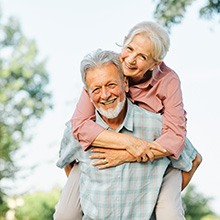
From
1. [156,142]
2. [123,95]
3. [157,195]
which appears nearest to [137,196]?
[157,195]

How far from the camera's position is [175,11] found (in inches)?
251

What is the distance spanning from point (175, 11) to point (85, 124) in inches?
144

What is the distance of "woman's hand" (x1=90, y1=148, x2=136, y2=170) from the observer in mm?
2955

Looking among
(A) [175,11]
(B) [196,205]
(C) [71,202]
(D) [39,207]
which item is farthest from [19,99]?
(C) [71,202]

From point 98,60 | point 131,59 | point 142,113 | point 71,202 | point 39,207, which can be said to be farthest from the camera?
point 39,207

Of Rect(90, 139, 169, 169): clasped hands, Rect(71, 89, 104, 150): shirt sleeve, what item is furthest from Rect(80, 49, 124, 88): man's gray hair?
Rect(90, 139, 169, 169): clasped hands

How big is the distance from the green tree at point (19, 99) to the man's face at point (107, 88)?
14.6 meters

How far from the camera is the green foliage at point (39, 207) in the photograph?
1481 centimetres

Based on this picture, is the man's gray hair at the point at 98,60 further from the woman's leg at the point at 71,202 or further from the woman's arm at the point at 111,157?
the woman's leg at the point at 71,202

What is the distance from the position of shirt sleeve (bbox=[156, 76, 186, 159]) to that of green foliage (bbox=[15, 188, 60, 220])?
39.1 ft

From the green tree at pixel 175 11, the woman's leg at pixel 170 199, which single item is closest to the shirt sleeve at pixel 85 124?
the woman's leg at pixel 170 199

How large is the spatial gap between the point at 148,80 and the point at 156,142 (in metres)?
0.27

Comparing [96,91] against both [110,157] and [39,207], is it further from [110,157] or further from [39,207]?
[39,207]

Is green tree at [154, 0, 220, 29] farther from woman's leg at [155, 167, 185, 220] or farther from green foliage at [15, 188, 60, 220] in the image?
green foliage at [15, 188, 60, 220]
